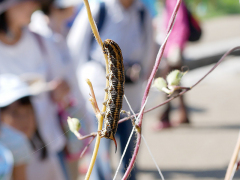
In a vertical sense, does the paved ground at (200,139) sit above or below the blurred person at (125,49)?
below

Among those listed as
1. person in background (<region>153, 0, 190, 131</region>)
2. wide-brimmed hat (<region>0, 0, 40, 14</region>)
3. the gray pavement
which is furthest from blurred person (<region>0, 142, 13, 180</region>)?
person in background (<region>153, 0, 190, 131</region>)

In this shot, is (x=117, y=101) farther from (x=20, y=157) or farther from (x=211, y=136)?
(x=211, y=136)

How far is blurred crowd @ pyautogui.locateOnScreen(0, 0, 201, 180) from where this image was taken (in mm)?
1275

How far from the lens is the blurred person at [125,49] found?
135cm

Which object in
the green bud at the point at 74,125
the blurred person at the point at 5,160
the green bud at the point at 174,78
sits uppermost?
the green bud at the point at 174,78

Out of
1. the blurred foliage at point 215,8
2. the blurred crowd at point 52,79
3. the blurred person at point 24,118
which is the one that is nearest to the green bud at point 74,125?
the blurred crowd at point 52,79

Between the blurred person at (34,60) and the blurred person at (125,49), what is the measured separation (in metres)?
0.15

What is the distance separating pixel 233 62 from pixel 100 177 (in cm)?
407

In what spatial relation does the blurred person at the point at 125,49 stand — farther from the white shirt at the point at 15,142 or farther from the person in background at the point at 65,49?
the white shirt at the point at 15,142

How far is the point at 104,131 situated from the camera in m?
0.30

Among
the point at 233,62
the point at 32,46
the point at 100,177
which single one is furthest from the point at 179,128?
the point at 233,62

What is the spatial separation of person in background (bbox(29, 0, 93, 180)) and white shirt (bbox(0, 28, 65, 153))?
62mm

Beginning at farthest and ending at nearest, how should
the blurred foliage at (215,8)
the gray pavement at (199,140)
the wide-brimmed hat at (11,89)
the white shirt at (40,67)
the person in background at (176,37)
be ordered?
the blurred foliage at (215,8)
the gray pavement at (199,140)
the person in background at (176,37)
the white shirt at (40,67)
the wide-brimmed hat at (11,89)

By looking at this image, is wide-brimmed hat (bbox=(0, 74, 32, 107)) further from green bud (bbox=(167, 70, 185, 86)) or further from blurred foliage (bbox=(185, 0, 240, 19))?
blurred foliage (bbox=(185, 0, 240, 19))
